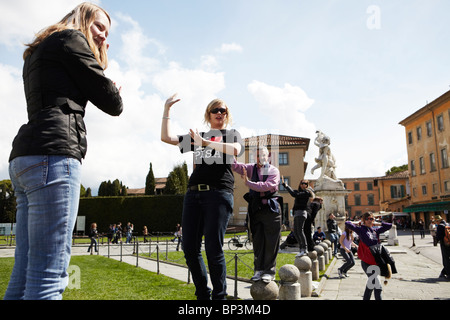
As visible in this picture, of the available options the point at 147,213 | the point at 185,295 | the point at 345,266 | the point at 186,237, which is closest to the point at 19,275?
the point at 186,237

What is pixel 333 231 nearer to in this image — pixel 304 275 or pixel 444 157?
pixel 304 275

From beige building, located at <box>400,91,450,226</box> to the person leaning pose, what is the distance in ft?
146

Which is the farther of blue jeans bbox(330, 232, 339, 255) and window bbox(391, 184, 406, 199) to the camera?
window bbox(391, 184, 406, 199)

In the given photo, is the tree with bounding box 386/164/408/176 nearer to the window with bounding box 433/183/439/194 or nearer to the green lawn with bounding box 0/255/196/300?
the window with bounding box 433/183/439/194

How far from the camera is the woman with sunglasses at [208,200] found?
3051mm

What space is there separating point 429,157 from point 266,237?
48.8 metres

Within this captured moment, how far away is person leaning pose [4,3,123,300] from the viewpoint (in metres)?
1.80

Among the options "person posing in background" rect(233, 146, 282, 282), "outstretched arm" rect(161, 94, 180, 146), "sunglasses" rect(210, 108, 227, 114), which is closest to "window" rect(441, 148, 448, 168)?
"person posing in background" rect(233, 146, 282, 282)

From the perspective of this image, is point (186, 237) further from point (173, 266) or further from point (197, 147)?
point (173, 266)

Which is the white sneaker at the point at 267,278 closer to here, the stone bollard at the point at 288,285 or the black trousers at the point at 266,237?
the black trousers at the point at 266,237

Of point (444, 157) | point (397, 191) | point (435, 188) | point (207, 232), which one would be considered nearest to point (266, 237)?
point (207, 232)

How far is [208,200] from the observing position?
307 centimetres

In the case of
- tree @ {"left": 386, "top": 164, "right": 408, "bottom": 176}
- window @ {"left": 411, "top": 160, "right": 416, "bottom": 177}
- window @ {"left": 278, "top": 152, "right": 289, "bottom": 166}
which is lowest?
window @ {"left": 411, "top": 160, "right": 416, "bottom": 177}

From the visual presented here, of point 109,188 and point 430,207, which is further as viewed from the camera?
point 109,188
